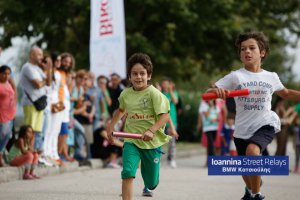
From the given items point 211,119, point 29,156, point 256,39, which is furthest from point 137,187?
point 211,119

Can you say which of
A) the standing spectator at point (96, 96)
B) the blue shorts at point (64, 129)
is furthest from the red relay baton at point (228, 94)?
the standing spectator at point (96, 96)

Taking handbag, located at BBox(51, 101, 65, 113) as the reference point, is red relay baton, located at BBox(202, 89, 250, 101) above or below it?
below

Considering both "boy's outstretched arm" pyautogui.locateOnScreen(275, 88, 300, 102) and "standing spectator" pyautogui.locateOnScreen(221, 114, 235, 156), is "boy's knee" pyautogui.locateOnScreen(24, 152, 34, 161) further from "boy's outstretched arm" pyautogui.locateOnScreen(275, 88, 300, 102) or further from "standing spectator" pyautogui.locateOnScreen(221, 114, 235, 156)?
"standing spectator" pyautogui.locateOnScreen(221, 114, 235, 156)

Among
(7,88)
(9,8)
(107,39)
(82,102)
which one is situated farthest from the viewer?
(9,8)

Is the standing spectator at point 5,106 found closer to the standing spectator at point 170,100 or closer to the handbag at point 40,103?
the handbag at point 40,103

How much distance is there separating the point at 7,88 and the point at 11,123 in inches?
21.7

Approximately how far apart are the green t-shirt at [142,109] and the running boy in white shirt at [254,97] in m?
0.64

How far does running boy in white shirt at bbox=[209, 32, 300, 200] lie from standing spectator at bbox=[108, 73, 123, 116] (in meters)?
8.01

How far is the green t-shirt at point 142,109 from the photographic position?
7707mm

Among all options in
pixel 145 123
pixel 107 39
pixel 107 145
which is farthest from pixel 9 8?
pixel 145 123

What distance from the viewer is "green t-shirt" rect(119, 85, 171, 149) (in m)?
7.71

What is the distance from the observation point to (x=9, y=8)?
83.2 feet

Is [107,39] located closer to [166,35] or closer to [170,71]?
[166,35]
